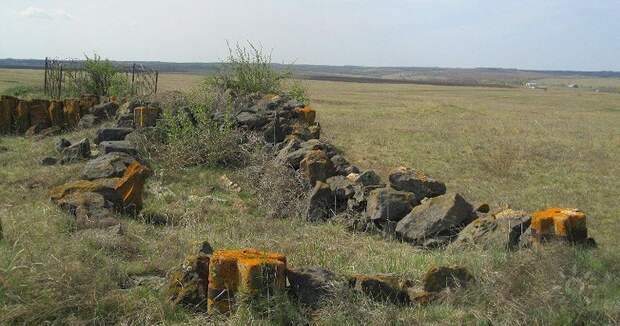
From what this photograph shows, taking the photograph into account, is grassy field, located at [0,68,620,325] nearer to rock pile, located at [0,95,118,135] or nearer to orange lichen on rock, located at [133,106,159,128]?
orange lichen on rock, located at [133,106,159,128]

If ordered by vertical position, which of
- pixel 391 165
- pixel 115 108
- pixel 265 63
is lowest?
pixel 391 165

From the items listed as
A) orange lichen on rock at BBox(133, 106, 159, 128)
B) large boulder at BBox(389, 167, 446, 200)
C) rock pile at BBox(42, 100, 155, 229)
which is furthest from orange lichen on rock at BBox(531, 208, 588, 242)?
orange lichen on rock at BBox(133, 106, 159, 128)

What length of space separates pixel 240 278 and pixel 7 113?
1457 centimetres

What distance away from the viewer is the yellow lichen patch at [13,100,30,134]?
1650 cm

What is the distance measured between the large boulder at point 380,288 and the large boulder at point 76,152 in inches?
343

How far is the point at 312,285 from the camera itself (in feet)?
15.2

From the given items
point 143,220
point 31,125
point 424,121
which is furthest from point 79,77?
point 143,220

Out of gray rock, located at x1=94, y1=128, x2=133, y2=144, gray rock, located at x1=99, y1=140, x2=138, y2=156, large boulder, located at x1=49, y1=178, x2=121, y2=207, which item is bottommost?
large boulder, located at x1=49, y1=178, x2=121, y2=207

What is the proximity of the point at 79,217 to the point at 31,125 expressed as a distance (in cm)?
1123

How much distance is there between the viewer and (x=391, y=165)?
15148mm

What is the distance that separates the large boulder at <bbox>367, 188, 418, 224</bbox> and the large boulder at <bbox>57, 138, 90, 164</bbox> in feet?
21.5

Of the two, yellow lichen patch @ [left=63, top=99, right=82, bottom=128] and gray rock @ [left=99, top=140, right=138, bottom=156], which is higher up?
yellow lichen patch @ [left=63, top=99, right=82, bottom=128]

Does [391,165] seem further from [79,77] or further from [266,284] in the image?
[79,77]

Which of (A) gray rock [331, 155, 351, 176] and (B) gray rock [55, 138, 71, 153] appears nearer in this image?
(A) gray rock [331, 155, 351, 176]
